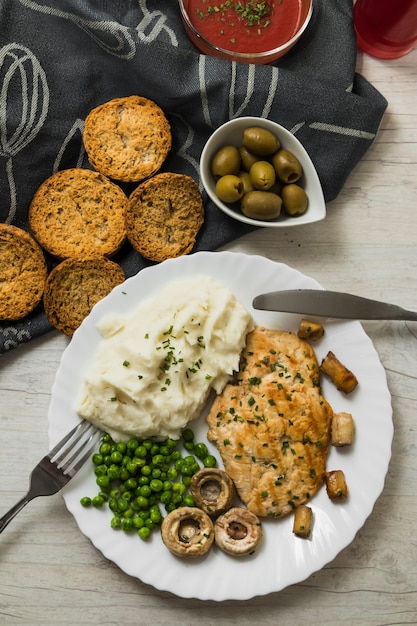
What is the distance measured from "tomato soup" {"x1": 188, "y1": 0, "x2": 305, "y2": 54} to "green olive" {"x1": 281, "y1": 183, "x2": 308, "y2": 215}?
1.06m

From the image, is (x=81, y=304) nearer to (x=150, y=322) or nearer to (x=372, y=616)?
(x=150, y=322)

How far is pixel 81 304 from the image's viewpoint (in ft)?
13.9

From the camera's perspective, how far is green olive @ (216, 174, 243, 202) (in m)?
4.04

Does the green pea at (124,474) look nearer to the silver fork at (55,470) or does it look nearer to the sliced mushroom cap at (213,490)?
the silver fork at (55,470)

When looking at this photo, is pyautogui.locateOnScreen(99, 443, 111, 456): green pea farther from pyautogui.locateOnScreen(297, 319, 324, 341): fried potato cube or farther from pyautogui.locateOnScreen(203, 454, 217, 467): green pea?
pyautogui.locateOnScreen(297, 319, 324, 341): fried potato cube

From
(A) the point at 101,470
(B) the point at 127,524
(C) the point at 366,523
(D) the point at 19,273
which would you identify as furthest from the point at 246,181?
(C) the point at 366,523

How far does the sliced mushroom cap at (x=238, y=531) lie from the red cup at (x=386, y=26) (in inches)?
132

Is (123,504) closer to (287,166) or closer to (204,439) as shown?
(204,439)

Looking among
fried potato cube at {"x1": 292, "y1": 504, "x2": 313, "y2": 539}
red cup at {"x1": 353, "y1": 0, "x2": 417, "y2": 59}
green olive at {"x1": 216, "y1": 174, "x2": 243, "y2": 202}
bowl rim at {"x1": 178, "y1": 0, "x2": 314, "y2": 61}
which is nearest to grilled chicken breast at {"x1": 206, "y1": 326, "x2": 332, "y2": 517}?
fried potato cube at {"x1": 292, "y1": 504, "x2": 313, "y2": 539}

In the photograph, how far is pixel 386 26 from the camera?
437 centimetres

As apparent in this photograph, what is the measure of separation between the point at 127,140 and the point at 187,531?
2.62m

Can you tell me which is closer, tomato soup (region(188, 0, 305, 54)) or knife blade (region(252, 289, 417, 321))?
knife blade (region(252, 289, 417, 321))

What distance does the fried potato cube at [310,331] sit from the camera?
4062mm

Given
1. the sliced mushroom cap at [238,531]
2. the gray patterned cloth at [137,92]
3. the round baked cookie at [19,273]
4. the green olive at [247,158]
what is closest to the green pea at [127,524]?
the sliced mushroom cap at [238,531]
